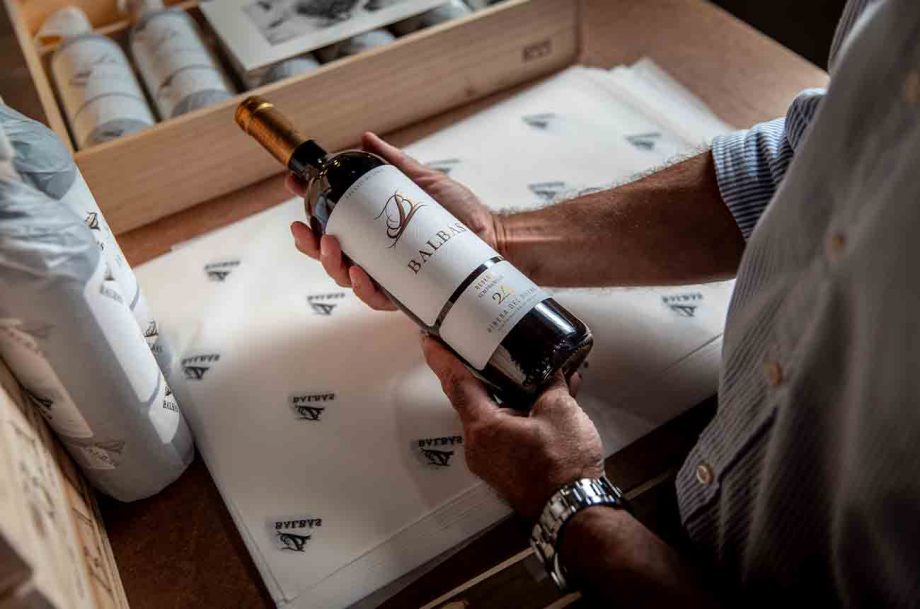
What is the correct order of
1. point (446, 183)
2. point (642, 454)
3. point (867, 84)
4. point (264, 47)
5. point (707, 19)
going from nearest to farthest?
point (867, 84)
point (642, 454)
point (446, 183)
point (264, 47)
point (707, 19)

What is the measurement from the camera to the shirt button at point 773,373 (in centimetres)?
39

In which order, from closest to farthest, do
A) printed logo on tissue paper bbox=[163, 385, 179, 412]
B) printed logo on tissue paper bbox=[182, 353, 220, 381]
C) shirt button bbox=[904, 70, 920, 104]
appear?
shirt button bbox=[904, 70, 920, 104] → printed logo on tissue paper bbox=[163, 385, 179, 412] → printed logo on tissue paper bbox=[182, 353, 220, 381]

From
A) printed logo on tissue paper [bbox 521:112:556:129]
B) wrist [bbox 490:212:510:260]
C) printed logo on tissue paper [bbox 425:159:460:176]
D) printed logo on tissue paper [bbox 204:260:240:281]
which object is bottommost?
printed logo on tissue paper [bbox 204:260:240:281]

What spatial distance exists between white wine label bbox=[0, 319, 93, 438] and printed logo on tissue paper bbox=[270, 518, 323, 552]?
0.14 meters

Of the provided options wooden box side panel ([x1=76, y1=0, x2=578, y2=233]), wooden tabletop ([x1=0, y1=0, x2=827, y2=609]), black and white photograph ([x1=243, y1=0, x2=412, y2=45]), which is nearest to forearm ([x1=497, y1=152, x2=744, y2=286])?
wooden tabletop ([x1=0, y1=0, x2=827, y2=609])

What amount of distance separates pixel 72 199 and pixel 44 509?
190mm

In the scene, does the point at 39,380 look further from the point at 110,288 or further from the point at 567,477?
the point at 567,477

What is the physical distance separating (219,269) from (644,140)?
46 centimetres

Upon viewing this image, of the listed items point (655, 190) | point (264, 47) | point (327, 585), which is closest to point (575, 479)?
point (327, 585)

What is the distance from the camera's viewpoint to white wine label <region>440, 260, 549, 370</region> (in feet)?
1.55

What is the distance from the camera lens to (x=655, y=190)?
66 centimetres

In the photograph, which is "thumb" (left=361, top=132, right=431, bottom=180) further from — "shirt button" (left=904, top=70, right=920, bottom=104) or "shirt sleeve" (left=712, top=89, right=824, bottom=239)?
"shirt button" (left=904, top=70, right=920, bottom=104)

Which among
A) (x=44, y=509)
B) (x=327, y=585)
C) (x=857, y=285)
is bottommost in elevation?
(x=327, y=585)

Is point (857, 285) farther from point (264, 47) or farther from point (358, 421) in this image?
point (264, 47)
